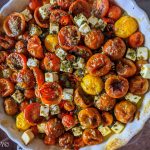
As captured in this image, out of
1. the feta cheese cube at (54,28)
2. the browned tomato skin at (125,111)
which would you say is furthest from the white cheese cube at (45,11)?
the browned tomato skin at (125,111)

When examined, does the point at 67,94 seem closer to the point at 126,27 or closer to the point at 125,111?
the point at 125,111

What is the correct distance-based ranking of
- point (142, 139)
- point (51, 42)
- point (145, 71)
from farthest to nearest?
1. point (142, 139)
2. point (51, 42)
3. point (145, 71)

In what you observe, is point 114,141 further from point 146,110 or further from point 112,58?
point 112,58

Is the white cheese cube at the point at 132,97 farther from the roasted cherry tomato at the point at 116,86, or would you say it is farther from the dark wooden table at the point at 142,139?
the dark wooden table at the point at 142,139

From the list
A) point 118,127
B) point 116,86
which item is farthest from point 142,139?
point 116,86

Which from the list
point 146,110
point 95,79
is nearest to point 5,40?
point 95,79

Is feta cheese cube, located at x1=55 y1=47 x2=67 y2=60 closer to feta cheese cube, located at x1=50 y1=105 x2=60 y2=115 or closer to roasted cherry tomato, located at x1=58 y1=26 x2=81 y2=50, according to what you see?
roasted cherry tomato, located at x1=58 y1=26 x2=81 y2=50
